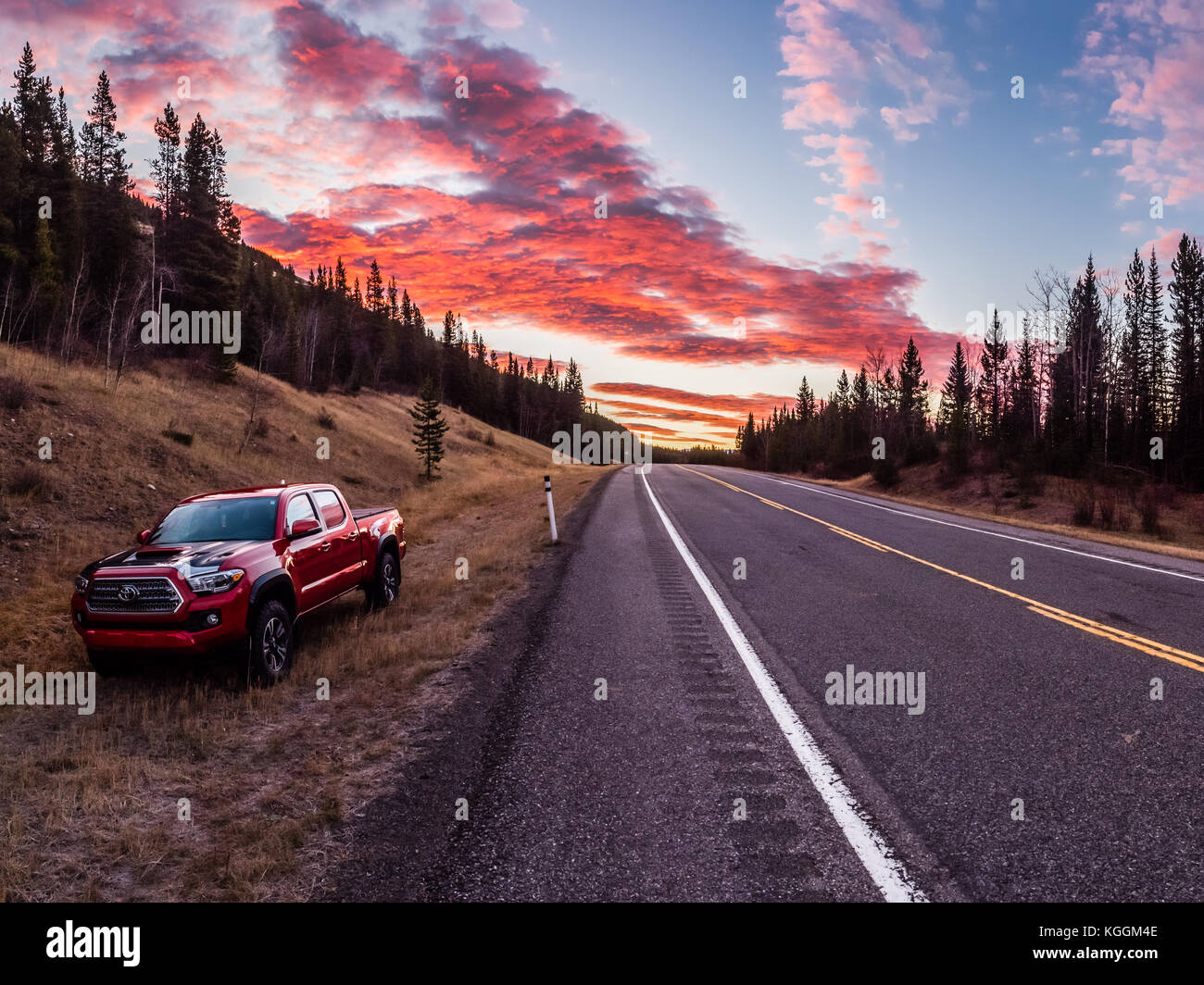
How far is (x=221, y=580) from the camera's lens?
6.02 meters

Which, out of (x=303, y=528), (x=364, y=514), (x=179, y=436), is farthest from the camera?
(x=179, y=436)

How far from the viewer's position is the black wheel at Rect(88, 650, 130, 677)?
6102 mm

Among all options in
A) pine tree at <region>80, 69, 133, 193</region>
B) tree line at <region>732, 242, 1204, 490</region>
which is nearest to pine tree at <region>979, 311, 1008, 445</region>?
tree line at <region>732, 242, 1204, 490</region>

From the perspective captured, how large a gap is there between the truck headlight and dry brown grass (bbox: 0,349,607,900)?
896 mm

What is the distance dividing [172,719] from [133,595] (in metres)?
1.23

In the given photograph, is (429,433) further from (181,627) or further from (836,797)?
(836,797)

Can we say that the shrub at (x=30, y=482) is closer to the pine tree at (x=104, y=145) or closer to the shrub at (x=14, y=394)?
the shrub at (x=14, y=394)

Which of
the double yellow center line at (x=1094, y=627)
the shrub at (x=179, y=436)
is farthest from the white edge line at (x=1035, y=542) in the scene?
the shrub at (x=179, y=436)

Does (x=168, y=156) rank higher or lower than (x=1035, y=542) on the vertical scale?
higher

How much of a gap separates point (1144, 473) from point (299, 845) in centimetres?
5158

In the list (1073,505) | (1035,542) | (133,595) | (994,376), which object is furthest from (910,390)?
(133,595)

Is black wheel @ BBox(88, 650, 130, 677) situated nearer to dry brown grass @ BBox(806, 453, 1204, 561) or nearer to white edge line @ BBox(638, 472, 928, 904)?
white edge line @ BBox(638, 472, 928, 904)

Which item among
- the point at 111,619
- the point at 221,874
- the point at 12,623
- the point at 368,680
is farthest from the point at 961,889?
the point at 12,623

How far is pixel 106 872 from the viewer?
11.1 feet
